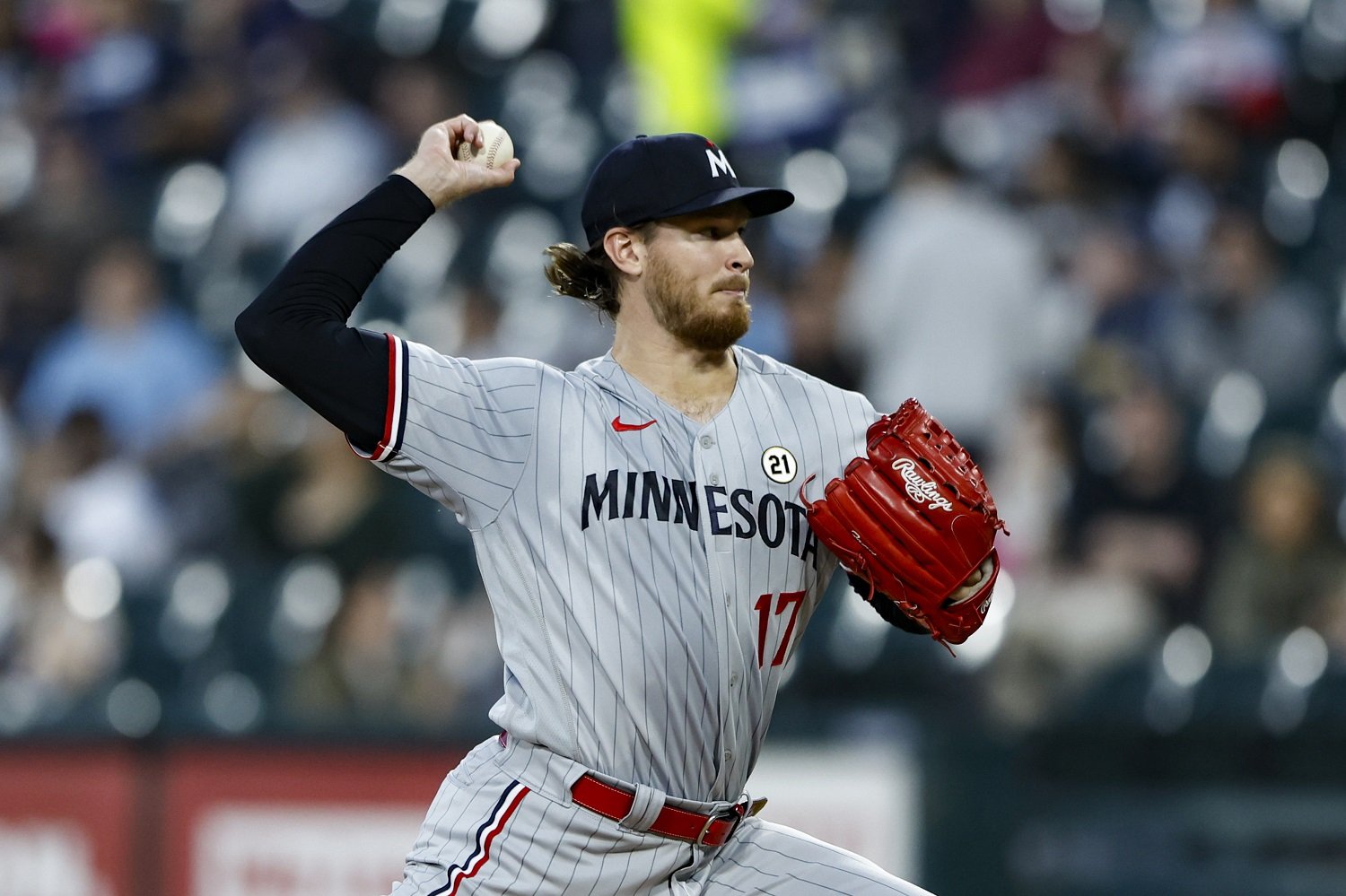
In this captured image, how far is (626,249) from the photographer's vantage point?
11.2 feet

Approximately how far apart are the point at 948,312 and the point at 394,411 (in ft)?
12.4

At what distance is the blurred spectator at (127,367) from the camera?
25.6 ft

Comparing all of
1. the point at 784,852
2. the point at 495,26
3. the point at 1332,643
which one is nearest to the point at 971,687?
the point at 1332,643

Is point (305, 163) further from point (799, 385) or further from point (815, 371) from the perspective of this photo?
point (799, 385)

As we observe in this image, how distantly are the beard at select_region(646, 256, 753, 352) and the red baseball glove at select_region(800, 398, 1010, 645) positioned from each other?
0.96ft

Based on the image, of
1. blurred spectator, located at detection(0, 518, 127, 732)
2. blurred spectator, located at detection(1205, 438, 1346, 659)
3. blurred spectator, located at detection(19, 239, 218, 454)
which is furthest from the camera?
blurred spectator, located at detection(19, 239, 218, 454)

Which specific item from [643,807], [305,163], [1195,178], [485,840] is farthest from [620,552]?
[305,163]

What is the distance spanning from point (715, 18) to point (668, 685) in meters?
5.46

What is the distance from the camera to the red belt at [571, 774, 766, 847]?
319cm

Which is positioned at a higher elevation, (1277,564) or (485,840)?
(1277,564)

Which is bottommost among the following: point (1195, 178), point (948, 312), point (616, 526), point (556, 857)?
point (556, 857)

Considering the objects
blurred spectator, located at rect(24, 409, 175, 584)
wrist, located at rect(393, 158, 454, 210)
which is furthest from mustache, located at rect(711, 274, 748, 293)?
blurred spectator, located at rect(24, 409, 175, 584)

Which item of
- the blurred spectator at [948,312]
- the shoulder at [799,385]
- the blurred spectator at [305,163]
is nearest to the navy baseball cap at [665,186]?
the shoulder at [799,385]

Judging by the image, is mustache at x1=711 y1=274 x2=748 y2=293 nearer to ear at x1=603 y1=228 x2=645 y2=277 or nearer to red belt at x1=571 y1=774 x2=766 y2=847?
ear at x1=603 y1=228 x2=645 y2=277
